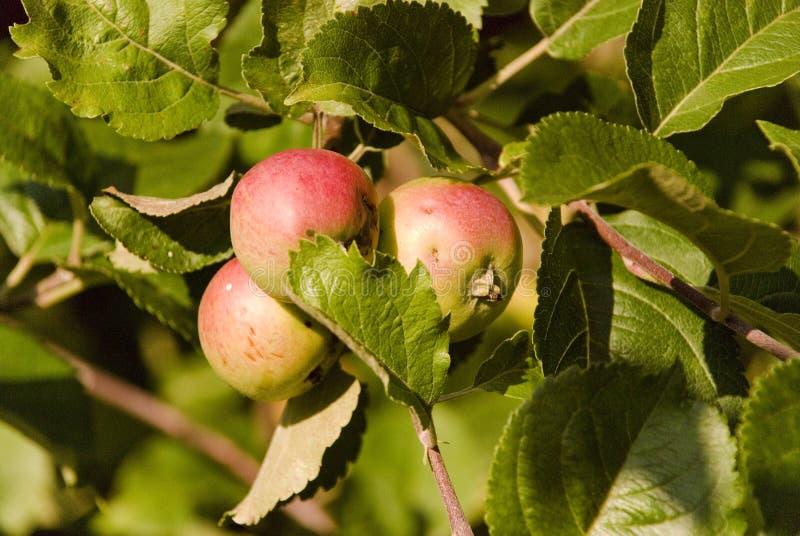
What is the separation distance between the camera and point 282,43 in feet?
3.84

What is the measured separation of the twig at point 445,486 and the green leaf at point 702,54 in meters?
0.58

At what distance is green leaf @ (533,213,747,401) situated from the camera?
45.0 inches

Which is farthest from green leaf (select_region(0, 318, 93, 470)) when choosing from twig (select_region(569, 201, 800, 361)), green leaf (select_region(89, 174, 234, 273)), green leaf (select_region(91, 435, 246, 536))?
twig (select_region(569, 201, 800, 361))

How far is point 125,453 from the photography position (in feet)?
7.93

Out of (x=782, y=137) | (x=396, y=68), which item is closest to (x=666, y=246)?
(x=782, y=137)

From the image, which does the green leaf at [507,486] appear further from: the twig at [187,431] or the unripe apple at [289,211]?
the twig at [187,431]

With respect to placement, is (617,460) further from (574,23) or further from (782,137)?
(574,23)

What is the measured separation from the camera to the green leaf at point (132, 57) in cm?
117

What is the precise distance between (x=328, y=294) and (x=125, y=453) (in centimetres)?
170

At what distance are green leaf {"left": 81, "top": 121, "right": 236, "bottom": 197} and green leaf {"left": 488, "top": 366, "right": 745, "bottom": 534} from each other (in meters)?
0.90

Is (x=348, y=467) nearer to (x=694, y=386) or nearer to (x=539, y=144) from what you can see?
(x=694, y=386)

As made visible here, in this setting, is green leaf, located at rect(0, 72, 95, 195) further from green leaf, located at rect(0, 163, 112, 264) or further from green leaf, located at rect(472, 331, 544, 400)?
green leaf, located at rect(472, 331, 544, 400)

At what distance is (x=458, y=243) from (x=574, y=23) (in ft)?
1.89

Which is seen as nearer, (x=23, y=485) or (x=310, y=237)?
(x=310, y=237)
